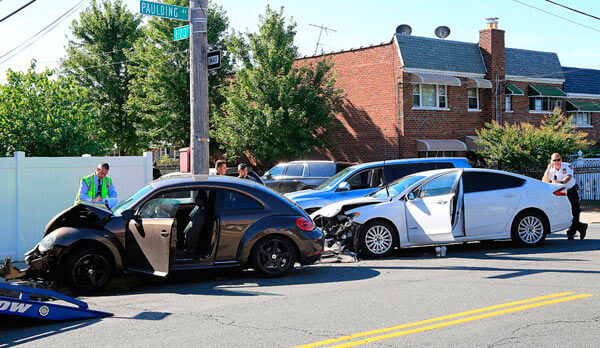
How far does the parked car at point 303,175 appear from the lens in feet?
57.4

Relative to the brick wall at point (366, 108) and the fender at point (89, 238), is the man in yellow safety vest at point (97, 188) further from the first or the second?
the brick wall at point (366, 108)

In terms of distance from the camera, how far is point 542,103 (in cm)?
3394

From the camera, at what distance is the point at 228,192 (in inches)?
356

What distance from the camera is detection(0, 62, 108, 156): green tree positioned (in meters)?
17.3

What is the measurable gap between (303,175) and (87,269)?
10187 millimetres

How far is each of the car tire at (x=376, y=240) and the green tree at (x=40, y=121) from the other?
10375 millimetres

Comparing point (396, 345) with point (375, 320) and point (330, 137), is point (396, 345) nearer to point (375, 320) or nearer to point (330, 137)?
point (375, 320)

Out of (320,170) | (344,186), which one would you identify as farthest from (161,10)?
(320,170)

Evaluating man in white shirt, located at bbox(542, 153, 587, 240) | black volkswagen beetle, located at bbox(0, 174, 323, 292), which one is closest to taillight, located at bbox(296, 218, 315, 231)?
black volkswagen beetle, located at bbox(0, 174, 323, 292)

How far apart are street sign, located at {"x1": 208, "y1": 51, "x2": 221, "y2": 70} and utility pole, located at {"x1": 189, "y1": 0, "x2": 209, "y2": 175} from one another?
0.24 feet

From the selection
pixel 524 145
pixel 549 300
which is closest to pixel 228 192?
pixel 549 300

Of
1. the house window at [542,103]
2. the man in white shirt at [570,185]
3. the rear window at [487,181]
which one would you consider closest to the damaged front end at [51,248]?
the rear window at [487,181]

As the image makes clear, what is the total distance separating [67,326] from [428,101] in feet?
83.0

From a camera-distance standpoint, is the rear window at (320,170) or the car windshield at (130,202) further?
the rear window at (320,170)
